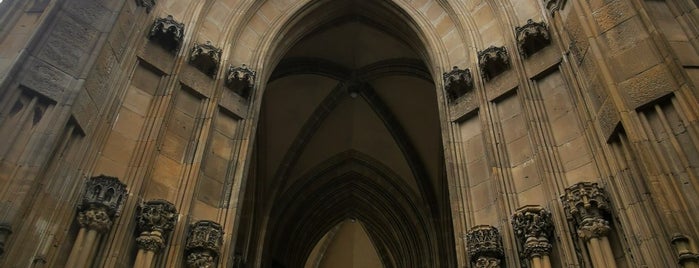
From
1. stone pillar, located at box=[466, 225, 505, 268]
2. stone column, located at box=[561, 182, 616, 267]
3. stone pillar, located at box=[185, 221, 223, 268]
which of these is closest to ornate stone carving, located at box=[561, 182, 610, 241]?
stone column, located at box=[561, 182, 616, 267]

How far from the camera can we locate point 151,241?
680 cm

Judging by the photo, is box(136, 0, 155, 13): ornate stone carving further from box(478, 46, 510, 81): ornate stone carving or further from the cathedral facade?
box(478, 46, 510, 81): ornate stone carving

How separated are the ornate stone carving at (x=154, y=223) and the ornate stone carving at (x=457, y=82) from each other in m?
4.75

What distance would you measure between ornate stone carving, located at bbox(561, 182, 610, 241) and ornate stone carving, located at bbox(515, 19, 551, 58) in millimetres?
2693

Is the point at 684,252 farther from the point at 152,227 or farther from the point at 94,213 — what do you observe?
the point at 94,213

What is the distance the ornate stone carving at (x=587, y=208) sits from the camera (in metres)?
6.23

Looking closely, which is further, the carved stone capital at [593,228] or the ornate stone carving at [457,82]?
the ornate stone carving at [457,82]

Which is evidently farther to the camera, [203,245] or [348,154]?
[348,154]

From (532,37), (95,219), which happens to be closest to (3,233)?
(95,219)

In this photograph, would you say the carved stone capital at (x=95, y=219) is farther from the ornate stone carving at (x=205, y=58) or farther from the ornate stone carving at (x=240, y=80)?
the ornate stone carving at (x=240, y=80)

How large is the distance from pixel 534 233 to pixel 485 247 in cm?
63

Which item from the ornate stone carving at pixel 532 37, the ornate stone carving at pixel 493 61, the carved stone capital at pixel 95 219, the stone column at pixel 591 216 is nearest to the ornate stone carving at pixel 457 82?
the ornate stone carving at pixel 493 61

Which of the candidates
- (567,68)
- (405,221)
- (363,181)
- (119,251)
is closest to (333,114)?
(363,181)

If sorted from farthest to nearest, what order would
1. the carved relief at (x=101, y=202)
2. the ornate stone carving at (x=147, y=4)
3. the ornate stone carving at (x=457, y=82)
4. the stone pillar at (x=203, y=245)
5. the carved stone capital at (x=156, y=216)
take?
1. the ornate stone carving at (x=457, y=82)
2. the ornate stone carving at (x=147, y=4)
3. the stone pillar at (x=203, y=245)
4. the carved stone capital at (x=156, y=216)
5. the carved relief at (x=101, y=202)
